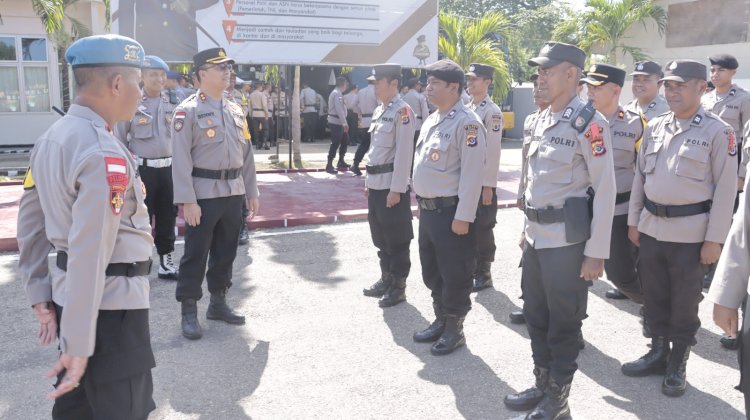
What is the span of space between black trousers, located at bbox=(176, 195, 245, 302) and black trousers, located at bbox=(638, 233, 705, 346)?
112 inches

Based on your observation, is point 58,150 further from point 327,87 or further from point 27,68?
point 327,87

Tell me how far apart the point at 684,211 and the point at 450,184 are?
4.72 ft

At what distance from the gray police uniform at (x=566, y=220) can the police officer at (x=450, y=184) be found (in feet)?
2.48

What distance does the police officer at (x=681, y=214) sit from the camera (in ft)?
12.4

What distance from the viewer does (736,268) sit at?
2.37 m

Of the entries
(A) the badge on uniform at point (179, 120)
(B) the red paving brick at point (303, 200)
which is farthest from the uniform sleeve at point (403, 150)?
(B) the red paving brick at point (303, 200)

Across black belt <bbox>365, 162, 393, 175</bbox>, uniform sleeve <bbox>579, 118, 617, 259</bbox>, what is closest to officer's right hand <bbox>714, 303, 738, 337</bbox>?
uniform sleeve <bbox>579, 118, 617, 259</bbox>

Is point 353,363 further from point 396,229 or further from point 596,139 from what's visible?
point 596,139

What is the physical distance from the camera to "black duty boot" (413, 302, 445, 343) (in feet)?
14.9

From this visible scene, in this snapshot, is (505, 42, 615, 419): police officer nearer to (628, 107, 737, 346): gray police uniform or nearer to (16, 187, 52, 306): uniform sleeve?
(628, 107, 737, 346): gray police uniform

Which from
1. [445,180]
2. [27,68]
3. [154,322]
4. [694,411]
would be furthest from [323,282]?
[27,68]

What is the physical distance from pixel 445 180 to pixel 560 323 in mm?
1336

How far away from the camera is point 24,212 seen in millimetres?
2389

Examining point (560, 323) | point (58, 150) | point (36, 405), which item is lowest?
point (36, 405)
